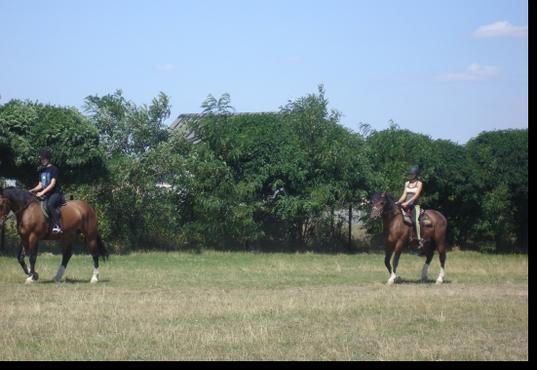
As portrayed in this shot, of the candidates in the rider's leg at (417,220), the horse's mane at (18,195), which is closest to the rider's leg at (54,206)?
the horse's mane at (18,195)

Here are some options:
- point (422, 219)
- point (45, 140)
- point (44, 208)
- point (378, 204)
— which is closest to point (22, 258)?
point (44, 208)

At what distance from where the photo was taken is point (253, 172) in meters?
29.4

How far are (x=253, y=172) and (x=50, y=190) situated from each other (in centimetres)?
1317

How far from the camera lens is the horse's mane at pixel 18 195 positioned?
1697cm

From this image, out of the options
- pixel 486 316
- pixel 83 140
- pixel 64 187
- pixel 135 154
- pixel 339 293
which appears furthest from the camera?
pixel 135 154

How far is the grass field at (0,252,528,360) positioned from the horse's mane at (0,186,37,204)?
178 cm

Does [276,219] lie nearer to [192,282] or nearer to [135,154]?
[135,154]

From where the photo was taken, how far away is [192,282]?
57.2 feet

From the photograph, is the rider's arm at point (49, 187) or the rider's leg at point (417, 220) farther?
the rider's leg at point (417, 220)

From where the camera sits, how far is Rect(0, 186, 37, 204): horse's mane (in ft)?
55.7

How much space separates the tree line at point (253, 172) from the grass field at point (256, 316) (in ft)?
20.0

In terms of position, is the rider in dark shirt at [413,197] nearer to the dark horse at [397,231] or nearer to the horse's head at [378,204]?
the dark horse at [397,231]
